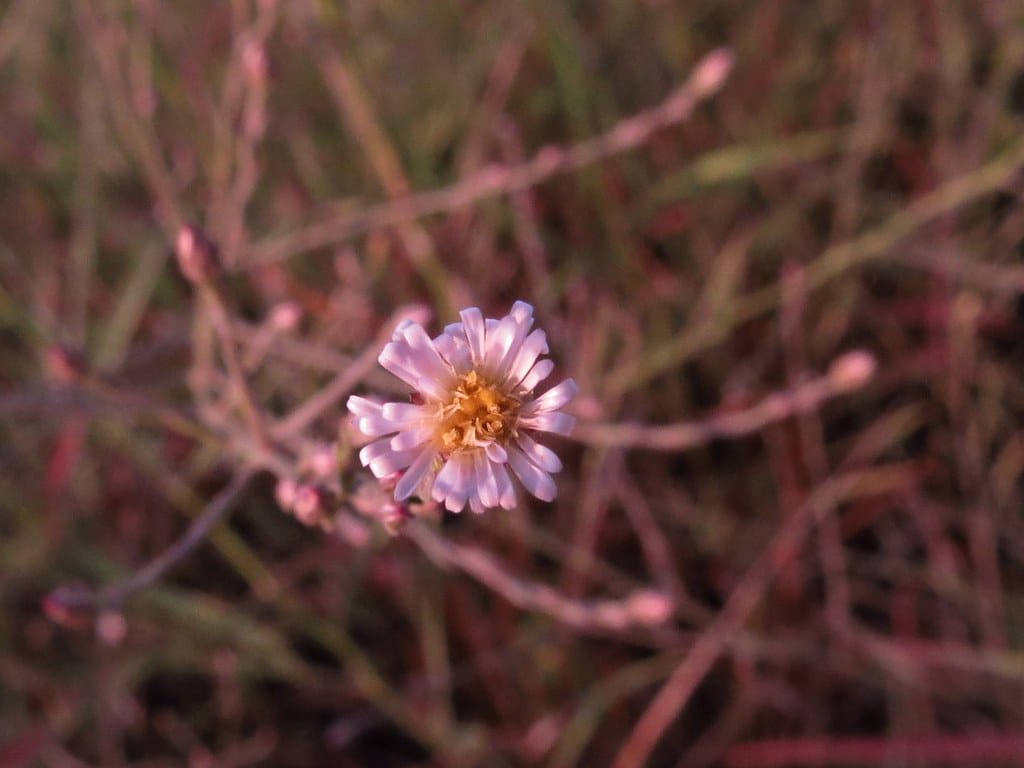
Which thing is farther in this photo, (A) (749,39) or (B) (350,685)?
(A) (749,39)

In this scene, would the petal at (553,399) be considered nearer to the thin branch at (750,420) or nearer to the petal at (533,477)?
the petal at (533,477)

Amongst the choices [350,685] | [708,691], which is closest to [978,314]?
[708,691]

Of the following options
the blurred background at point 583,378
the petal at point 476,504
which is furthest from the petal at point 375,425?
the blurred background at point 583,378

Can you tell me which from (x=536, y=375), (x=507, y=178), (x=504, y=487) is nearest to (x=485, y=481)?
(x=504, y=487)

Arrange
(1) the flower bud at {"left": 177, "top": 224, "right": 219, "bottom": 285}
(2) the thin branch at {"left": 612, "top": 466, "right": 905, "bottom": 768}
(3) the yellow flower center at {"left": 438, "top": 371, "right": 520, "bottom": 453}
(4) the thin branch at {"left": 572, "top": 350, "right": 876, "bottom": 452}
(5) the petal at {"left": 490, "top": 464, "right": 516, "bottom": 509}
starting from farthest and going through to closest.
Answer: (2) the thin branch at {"left": 612, "top": 466, "right": 905, "bottom": 768} → (4) the thin branch at {"left": 572, "top": 350, "right": 876, "bottom": 452} → (1) the flower bud at {"left": 177, "top": 224, "right": 219, "bottom": 285} → (3) the yellow flower center at {"left": 438, "top": 371, "right": 520, "bottom": 453} → (5) the petal at {"left": 490, "top": 464, "right": 516, "bottom": 509}

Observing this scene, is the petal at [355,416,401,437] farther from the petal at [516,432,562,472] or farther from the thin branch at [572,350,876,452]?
the thin branch at [572,350,876,452]

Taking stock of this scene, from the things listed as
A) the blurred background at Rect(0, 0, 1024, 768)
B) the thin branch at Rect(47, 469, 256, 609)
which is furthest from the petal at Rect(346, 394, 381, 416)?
the blurred background at Rect(0, 0, 1024, 768)

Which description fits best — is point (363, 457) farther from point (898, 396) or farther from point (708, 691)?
point (898, 396)
